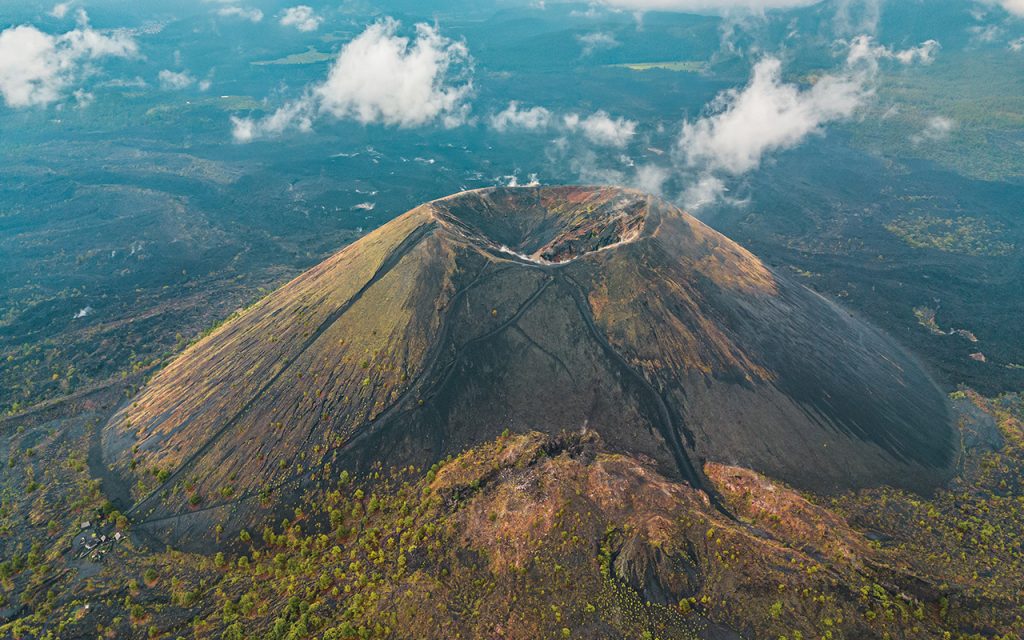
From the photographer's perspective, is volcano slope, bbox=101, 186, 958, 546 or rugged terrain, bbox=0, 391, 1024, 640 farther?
volcano slope, bbox=101, 186, 958, 546

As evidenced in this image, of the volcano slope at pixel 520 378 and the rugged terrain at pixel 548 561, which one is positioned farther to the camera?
the volcano slope at pixel 520 378

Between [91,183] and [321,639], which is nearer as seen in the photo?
[321,639]

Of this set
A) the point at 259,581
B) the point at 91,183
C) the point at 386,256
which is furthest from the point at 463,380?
the point at 91,183

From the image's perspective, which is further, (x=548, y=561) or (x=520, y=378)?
(x=520, y=378)

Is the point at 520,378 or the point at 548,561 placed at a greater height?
the point at 520,378

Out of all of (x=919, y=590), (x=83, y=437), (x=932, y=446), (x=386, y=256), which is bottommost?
(x=83, y=437)

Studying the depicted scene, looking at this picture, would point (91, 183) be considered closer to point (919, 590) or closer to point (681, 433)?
point (681, 433)

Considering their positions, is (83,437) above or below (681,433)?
below

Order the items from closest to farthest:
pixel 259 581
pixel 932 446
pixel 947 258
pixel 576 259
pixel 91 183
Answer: pixel 259 581
pixel 932 446
pixel 576 259
pixel 947 258
pixel 91 183
